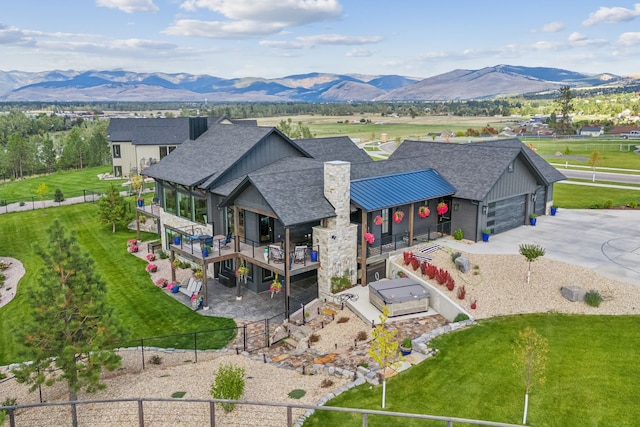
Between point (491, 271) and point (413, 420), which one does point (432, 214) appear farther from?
point (413, 420)

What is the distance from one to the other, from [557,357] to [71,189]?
57749 millimetres

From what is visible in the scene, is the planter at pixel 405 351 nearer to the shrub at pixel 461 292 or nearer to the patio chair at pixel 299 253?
the shrub at pixel 461 292

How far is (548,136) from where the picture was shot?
105250mm

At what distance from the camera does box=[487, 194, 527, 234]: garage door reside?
28719 mm

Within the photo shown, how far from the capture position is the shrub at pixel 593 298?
19828 millimetres

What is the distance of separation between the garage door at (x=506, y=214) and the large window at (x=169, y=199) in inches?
754

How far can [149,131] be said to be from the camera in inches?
2554

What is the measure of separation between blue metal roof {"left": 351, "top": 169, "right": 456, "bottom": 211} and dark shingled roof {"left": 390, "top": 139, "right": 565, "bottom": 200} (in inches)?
32.3

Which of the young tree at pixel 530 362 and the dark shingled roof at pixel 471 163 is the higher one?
the dark shingled roof at pixel 471 163

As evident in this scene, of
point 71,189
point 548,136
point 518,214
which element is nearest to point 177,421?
point 518,214

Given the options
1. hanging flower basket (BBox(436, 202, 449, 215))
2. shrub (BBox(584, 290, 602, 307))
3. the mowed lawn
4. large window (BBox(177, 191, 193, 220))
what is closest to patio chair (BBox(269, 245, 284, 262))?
the mowed lawn

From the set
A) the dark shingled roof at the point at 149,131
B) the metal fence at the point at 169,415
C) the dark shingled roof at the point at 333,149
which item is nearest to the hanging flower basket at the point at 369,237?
the metal fence at the point at 169,415

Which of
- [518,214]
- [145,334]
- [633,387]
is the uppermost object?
[518,214]

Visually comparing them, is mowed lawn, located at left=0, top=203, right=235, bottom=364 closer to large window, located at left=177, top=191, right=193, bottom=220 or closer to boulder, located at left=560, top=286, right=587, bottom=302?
large window, located at left=177, top=191, right=193, bottom=220
